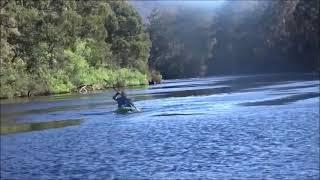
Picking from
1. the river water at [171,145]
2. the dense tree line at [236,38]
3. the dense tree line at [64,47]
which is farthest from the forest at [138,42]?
the river water at [171,145]

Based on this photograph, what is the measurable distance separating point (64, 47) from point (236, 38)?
73764 mm

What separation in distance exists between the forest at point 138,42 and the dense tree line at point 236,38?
230 millimetres

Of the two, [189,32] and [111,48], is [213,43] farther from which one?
[111,48]

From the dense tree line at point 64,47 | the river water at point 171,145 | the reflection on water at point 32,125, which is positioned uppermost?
the dense tree line at point 64,47

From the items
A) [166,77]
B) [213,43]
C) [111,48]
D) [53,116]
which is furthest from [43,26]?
A: [213,43]

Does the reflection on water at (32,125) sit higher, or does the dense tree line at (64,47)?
the dense tree line at (64,47)

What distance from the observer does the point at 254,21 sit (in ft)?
469

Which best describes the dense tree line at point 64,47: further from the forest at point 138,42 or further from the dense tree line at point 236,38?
the dense tree line at point 236,38

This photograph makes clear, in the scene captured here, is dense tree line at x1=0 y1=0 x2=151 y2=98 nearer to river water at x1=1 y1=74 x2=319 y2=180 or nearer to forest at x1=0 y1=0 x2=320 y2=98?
forest at x1=0 y1=0 x2=320 y2=98

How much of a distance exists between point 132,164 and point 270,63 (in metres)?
124

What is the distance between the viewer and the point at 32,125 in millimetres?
34969

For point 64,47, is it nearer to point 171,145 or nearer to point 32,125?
point 32,125

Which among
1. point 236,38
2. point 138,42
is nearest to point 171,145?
point 138,42

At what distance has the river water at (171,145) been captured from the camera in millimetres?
18766
